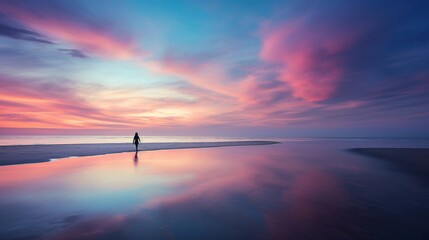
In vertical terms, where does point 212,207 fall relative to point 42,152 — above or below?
below

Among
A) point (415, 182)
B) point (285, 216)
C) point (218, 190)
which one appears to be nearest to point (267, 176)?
point (218, 190)

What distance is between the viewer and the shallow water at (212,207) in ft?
19.6

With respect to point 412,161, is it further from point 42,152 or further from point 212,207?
point 42,152

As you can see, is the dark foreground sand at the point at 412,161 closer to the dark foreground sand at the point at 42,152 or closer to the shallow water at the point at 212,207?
the shallow water at the point at 212,207

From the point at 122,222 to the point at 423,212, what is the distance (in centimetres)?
956

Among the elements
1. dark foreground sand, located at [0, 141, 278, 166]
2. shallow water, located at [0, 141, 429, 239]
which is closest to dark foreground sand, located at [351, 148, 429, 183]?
shallow water, located at [0, 141, 429, 239]

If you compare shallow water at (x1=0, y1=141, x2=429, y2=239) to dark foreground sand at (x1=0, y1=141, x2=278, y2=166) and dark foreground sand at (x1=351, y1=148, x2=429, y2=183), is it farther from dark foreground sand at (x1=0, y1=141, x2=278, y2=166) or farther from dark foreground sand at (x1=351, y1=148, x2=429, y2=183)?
dark foreground sand at (x1=0, y1=141, x2=278, y2=166)

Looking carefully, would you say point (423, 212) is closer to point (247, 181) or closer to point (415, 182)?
point (415, 182)

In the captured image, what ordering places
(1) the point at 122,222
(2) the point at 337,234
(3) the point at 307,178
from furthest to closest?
1. (3) the point at 307,178
2. (1) the point at 122,222
3. (2) the point at 337,234

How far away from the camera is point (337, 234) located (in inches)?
227

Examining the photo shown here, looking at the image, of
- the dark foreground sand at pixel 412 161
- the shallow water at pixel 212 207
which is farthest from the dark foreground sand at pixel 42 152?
the dark foreground sand at pixel 412 161

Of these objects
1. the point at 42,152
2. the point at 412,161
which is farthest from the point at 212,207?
the point at 42,152

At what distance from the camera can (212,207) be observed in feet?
26.5

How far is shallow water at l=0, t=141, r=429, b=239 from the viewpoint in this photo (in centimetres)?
597
